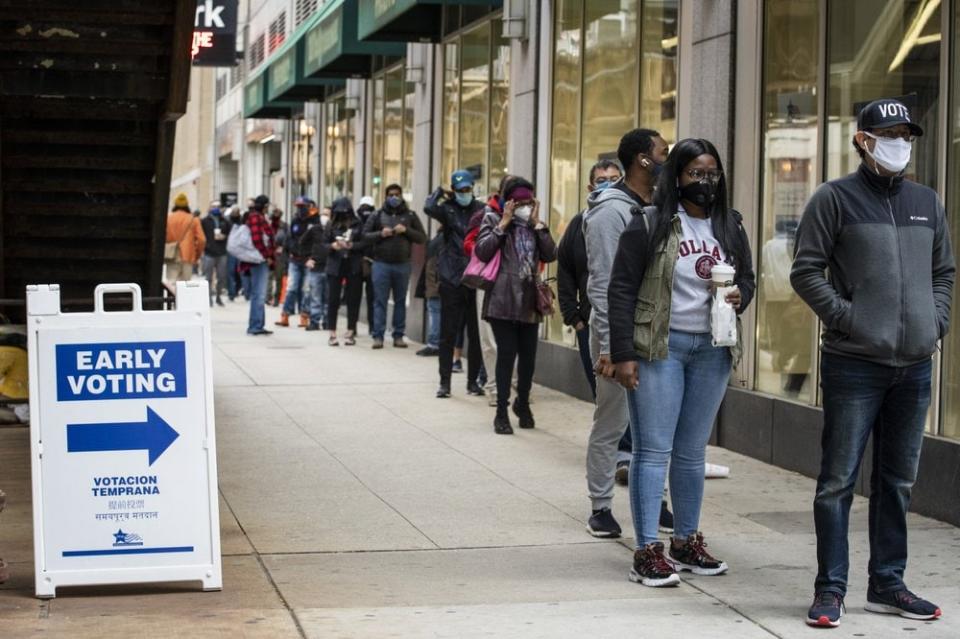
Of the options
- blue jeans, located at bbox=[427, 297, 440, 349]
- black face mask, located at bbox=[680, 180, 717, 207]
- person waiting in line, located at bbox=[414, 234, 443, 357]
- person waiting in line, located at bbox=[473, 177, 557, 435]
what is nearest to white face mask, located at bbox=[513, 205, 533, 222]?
person waiting in line, located at bbox=[473, 177, 557, 435]

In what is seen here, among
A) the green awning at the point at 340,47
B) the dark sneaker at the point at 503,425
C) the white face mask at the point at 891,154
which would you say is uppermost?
the green awning at the point at 340,47

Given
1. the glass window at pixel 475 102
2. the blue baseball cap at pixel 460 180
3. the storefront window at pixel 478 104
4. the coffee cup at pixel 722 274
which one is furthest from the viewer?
the glass window at pixel 475 102

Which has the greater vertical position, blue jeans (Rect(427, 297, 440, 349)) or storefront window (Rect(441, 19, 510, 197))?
storefront window (Rect(441, 19, 510, 197))

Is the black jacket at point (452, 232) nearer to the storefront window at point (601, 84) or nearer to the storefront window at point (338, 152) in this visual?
the storefront window at point (601, 84)

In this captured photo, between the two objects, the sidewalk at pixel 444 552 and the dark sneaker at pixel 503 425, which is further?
the dark sneaker at pixel 503 425

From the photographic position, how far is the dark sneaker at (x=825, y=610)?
6305 millimetres

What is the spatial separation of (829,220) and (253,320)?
1630cm

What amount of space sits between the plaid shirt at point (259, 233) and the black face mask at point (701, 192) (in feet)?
49.9

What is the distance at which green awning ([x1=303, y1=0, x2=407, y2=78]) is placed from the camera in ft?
73.3

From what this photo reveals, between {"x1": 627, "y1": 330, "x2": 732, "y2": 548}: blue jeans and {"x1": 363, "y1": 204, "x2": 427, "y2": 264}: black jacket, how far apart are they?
39.6ft

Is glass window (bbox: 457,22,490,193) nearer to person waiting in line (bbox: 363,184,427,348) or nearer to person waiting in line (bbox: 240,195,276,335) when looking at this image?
person waiting in line (bbox: 363,184,427,348)

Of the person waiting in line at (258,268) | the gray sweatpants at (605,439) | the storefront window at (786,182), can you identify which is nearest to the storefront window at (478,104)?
the person waiting in line at (258,268)

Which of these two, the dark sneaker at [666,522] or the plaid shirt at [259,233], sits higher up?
the plaid shirt at [259,233]

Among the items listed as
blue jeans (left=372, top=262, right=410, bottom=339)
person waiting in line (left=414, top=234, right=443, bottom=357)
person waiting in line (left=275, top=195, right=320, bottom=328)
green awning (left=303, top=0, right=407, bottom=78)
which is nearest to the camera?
person waiting in line (left=414, top=234, right=443, bottom=357)
